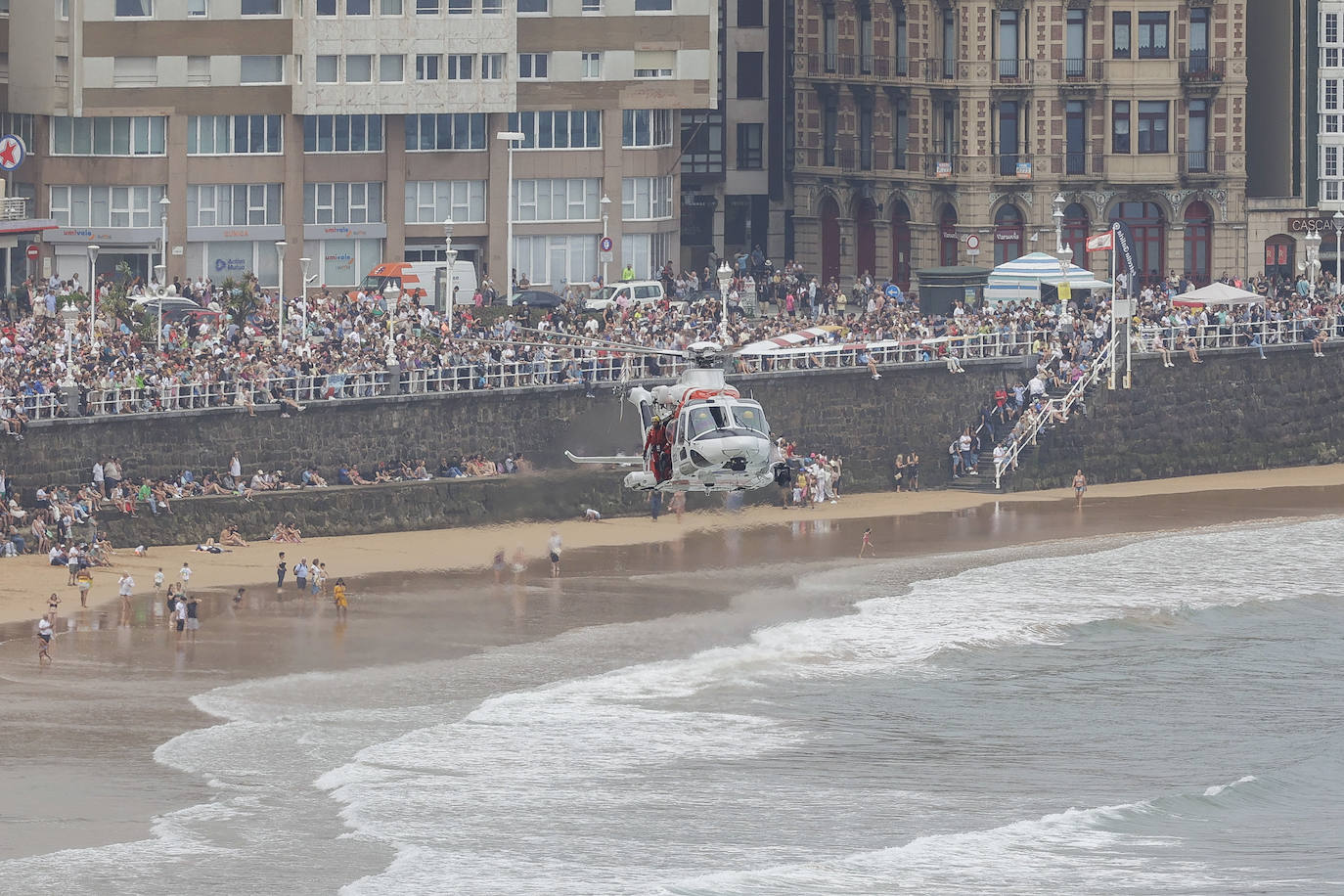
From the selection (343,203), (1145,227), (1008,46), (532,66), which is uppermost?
(1008,46)

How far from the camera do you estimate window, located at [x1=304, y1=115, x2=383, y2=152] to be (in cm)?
11781

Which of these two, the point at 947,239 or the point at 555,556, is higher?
the point at 947,239

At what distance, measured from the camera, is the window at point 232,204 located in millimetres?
116500

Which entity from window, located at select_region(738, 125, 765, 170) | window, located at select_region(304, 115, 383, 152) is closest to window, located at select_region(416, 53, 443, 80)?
window, located at select_region(304, 115, 383, 152)

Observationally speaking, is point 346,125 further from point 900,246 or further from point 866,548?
Result: point 866,548

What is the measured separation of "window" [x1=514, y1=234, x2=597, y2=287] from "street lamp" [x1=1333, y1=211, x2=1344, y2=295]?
2808 centimetres

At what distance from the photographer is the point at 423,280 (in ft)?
378

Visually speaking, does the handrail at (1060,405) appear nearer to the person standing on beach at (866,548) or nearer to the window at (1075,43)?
the person standing on beach at (866,548)

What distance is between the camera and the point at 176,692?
76312mm

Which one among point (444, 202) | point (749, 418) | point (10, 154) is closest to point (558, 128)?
point (444, 202)

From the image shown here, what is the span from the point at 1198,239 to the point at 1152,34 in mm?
8332

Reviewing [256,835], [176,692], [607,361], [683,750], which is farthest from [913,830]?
[607,361]

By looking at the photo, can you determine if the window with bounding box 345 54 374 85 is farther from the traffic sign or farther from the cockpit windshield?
the cockpit windshield

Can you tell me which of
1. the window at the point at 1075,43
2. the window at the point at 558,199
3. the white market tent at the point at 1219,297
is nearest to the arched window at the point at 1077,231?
the window at the point at 1075,43
